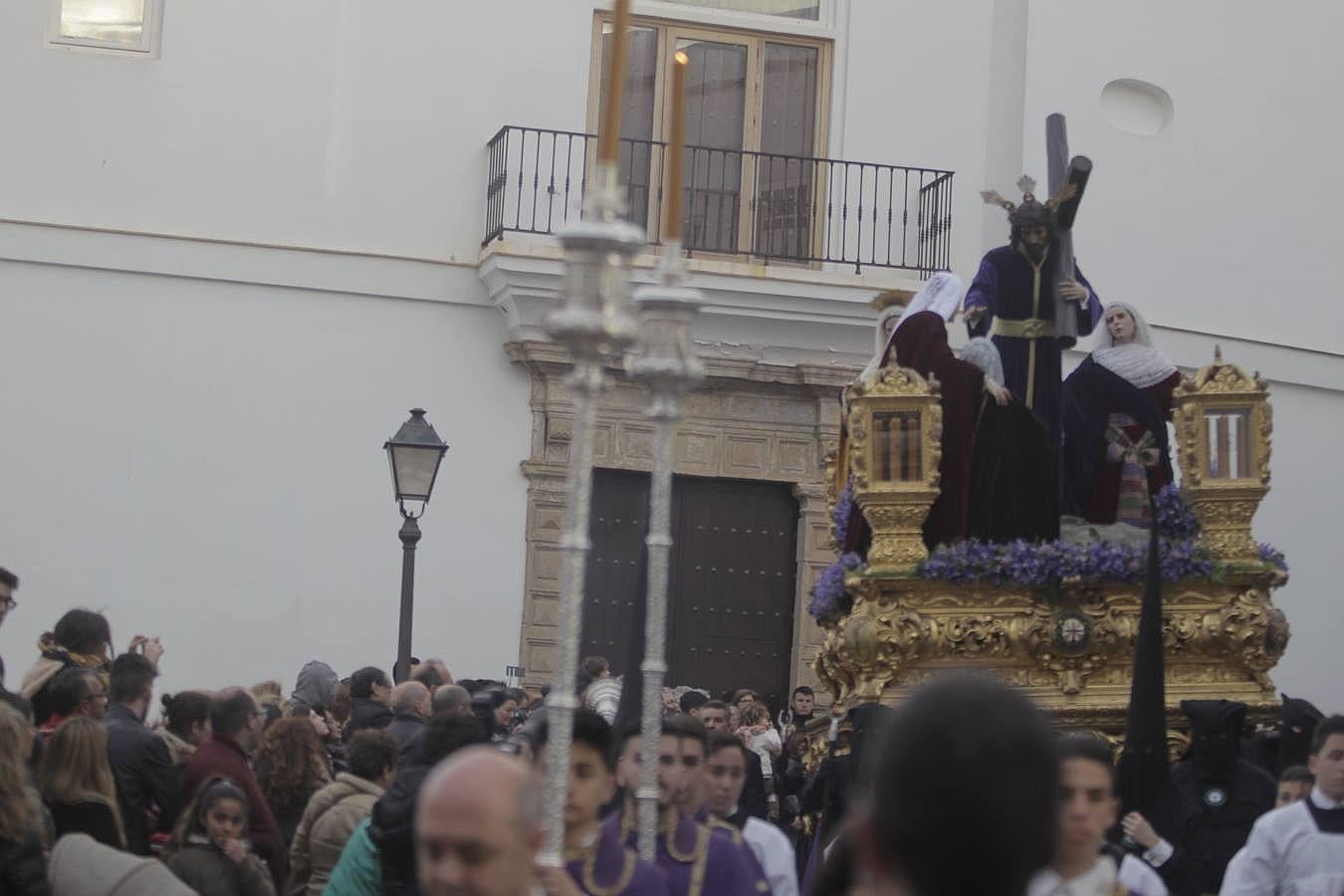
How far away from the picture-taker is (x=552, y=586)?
55.4 ft

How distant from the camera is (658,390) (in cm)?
501

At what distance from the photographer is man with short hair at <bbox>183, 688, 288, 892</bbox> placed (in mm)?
7223

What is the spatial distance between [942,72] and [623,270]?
45.3 feet

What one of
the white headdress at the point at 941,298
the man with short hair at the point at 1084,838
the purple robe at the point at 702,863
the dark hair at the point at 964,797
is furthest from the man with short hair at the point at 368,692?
the dark hair at the point at 964,797

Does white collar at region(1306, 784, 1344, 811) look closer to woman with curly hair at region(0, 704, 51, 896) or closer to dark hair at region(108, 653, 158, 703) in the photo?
woman with curly hair at region(0, 704, 51, 896)

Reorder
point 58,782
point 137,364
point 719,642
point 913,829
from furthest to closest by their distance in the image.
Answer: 1. point 719,642
2. point 137,364
3. point 58,782
4. point 913,829

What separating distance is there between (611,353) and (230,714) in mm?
3311

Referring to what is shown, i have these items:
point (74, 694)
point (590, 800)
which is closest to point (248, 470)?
point (74, 694)

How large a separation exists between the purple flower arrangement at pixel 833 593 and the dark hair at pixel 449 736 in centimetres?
496

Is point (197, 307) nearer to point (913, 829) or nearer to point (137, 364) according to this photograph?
point (137, 364)

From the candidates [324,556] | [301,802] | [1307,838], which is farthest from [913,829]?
[324,556]

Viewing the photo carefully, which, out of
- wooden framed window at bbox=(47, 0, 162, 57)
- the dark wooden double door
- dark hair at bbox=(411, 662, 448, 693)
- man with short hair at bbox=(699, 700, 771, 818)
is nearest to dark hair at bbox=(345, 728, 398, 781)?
man with short hair at bbox=(699, 700, 771, 818)

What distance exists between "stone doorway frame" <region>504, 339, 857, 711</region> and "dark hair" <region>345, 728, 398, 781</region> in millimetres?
9473

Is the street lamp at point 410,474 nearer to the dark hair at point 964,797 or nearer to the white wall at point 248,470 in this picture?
the white wall at point 248,470
